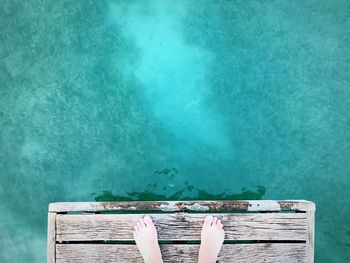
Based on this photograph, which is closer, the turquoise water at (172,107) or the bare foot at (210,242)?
the bare foot at (210,242)

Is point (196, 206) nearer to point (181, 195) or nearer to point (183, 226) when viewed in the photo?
point (183, 226)

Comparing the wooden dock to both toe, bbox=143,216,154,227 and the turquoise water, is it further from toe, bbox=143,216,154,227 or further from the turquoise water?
the turquoise water

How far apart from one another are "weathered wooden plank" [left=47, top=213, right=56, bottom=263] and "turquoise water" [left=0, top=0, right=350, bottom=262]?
1.48 ft

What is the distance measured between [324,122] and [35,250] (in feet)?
6.87

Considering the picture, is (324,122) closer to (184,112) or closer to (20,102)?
(184,112)

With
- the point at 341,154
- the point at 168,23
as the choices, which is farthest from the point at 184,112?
the point at 341,154

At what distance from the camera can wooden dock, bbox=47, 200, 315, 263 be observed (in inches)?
94.3

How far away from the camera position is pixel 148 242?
2.33 m

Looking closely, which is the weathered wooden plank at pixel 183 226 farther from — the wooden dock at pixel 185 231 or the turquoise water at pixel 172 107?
the turquoise water at pixel 172 107

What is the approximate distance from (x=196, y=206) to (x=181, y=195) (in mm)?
437

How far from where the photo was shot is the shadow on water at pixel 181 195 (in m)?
2.82

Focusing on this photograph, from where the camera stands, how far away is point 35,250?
2.86 metres

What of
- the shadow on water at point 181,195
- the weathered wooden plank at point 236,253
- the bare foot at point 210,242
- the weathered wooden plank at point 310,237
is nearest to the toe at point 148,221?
the weathered wooden plank at point 236,253

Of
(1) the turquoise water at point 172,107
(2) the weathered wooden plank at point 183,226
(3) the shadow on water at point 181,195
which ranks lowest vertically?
(2) the weathered wooden plank at point 183,226
